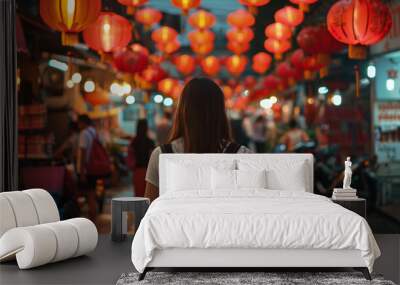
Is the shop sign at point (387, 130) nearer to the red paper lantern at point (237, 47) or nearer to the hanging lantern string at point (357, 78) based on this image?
the hanging lantern string at point (357, 78)

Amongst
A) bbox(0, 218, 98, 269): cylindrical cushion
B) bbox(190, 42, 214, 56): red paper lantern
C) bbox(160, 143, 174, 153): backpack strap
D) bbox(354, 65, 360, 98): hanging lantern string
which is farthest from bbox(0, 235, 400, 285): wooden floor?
bbox(190, 42, 214, 56): red paper lantern

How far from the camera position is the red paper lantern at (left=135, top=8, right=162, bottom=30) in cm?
805

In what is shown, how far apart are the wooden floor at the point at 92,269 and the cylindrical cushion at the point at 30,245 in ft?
0.22

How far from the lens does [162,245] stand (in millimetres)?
4547

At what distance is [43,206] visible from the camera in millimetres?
Answer: 5637

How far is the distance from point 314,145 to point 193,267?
3.69m

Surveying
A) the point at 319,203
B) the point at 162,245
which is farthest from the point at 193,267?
the point at 319,203

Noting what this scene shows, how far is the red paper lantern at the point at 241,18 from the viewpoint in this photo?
803 cm

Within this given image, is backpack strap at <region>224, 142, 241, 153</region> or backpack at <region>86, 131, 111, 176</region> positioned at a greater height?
backpack strap at <region>224, 142, 241, 153</region>

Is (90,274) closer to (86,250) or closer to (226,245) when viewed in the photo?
(86,250)

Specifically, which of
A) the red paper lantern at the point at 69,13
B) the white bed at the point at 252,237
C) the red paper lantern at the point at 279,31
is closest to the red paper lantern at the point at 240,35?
the red paper lantern at the point at 279,31

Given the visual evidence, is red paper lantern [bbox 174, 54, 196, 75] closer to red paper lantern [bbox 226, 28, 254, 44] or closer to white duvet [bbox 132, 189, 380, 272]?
red paper lantern [bbox 226, 28, 254, 44]

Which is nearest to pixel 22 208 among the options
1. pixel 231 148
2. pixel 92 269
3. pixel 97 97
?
pixel 92 269

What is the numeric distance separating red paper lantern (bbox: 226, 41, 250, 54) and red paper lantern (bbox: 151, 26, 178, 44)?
69 centimetres
